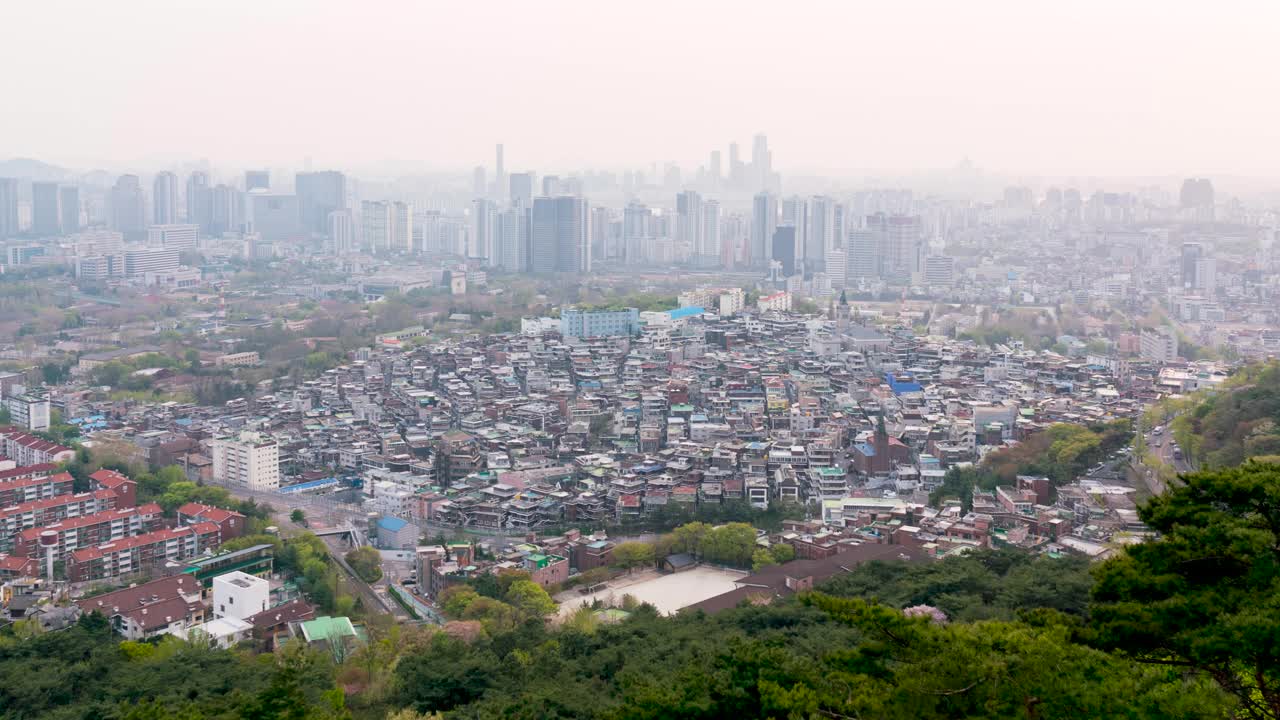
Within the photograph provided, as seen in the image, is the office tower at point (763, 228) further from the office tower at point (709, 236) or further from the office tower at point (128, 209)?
the office tower at point (128, 209)

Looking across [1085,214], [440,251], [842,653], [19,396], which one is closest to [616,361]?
[19,396]

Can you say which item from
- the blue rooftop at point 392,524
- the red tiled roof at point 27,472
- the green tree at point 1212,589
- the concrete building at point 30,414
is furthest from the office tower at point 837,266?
the green tree at point 1212,589

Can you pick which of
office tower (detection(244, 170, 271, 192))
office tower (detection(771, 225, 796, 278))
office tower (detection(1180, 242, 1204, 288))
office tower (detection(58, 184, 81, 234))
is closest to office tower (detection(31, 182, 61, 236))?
office tower (detection(58, 184, 81, 234))

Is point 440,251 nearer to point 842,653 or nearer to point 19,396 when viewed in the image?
point 19,396

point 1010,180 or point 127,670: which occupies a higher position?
point 1010,180

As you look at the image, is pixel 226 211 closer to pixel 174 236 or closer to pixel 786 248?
pixel 174 236

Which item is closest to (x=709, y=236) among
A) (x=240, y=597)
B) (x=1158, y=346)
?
(x=1158, y=346)
